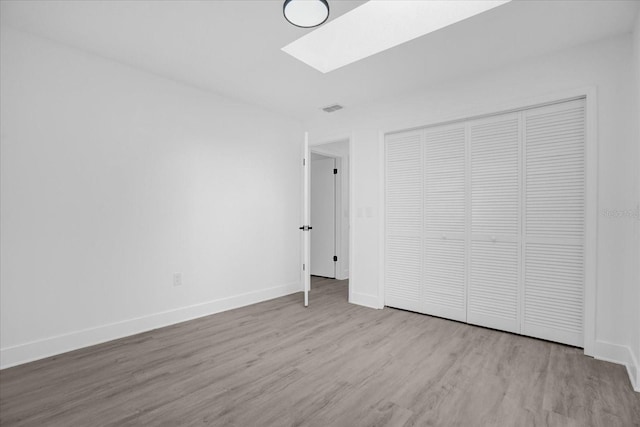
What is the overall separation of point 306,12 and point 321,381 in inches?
96.3

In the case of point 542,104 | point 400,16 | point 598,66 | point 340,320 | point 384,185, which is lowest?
point 340,320

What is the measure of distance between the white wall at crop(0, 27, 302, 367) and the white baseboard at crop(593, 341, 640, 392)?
337cm

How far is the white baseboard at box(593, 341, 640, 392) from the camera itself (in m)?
2.20

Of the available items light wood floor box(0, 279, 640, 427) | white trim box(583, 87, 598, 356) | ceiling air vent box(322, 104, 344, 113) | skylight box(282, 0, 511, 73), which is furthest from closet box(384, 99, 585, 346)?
skylight box(282, 0, 511, 73)

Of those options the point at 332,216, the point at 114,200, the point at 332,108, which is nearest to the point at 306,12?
the point at 332,108

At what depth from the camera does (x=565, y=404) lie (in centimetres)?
189

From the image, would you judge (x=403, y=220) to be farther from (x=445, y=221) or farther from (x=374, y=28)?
(x=374, y=28)

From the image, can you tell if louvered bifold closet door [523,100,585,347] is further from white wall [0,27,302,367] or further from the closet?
white wall [0,27,302,367]

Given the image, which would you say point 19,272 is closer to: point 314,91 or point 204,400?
point 204,400

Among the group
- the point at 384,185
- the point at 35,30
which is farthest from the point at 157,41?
the point at 384,185

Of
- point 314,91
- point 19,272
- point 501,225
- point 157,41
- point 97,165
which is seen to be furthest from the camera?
point 314,91

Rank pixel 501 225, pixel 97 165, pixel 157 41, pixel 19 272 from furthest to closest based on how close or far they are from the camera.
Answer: pixel 501 225 → pixel 97 165 → pixel 157 41 → pixel 19 272

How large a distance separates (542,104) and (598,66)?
428 millimetres

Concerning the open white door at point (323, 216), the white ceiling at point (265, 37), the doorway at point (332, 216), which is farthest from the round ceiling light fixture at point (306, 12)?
the open white door at point (323, 216)
